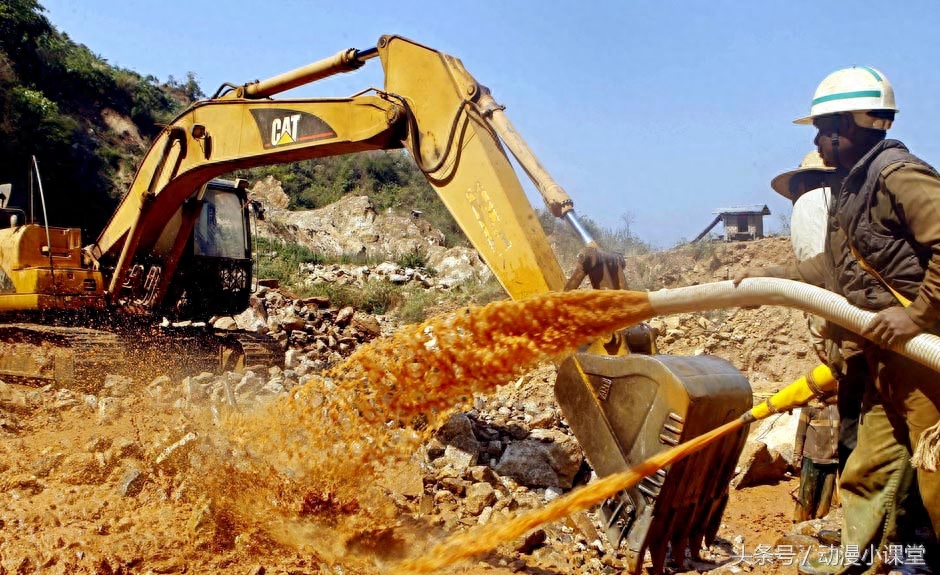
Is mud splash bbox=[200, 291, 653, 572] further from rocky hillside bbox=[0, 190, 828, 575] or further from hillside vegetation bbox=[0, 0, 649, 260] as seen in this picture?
hillside vegetation bbox=[0, 0, 649, 260]

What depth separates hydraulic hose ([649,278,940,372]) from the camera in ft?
9.96

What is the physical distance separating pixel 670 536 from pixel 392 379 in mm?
1758

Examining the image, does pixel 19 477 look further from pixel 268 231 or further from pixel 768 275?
pixel 268 231

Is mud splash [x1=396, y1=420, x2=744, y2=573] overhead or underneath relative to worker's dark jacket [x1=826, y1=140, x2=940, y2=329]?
underneath

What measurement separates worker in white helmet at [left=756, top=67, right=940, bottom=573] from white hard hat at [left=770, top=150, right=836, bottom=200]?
5.09ft

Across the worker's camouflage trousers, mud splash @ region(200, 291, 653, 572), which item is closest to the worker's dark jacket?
the worker's camouflage trousers

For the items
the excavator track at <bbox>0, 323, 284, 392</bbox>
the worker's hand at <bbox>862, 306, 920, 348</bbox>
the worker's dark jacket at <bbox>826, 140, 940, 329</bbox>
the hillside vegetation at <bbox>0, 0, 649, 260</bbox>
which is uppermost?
the hillside vegetation at <bbox>0, 0, 649, 260</bbox>

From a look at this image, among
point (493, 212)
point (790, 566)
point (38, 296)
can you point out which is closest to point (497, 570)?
point (790, 566)

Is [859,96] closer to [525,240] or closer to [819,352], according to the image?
[525,240]

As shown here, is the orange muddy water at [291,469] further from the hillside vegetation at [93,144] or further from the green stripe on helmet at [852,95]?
the hillside vegetation at [93,144]

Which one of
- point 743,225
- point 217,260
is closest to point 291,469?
point 217,260

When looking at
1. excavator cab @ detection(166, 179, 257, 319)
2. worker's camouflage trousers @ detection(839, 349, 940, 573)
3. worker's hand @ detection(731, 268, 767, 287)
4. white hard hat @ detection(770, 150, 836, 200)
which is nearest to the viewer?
worker's camouflage trousers @ detection(839, 349, 940, 573)

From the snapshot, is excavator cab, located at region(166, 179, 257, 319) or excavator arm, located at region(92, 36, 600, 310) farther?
excavator cab, located at region(166, 179, 257, 319)

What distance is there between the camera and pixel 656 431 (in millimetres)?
3689
